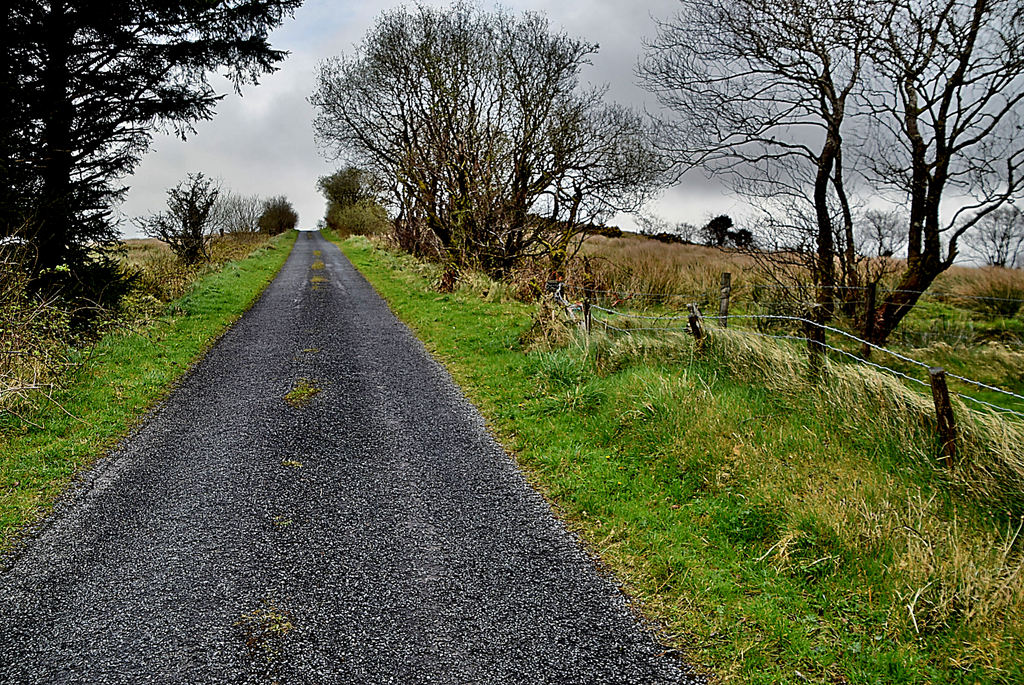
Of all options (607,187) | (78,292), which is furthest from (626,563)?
(607,187)

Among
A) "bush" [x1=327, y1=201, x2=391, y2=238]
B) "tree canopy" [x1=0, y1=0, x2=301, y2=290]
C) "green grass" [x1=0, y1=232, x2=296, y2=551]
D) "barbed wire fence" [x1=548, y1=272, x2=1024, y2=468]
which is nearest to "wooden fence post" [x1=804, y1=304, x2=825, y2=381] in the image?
"barbed wire fence" [x1=548, y1=272, x2=1024, y2=468]

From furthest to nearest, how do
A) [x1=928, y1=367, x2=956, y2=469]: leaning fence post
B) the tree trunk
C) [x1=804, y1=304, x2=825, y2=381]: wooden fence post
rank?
the tree trunk → [x1=804, y1=304, x2=825, y2=381]: wooden fence post → [x1=928, y1=367, x2=956, y2=469]: leaning fence post

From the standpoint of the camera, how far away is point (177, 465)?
5.72 m

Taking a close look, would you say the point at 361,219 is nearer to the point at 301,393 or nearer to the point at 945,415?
the point at 301,393

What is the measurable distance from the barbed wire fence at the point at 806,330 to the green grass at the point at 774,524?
0.37 meters

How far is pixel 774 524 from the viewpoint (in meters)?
4.25

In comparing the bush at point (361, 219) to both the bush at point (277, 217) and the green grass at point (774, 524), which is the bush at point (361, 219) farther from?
the green grass at point (774, 524)

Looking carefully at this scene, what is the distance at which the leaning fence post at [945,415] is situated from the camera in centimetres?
448

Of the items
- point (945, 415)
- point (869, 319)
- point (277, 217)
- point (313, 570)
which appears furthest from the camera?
point (277, 217)

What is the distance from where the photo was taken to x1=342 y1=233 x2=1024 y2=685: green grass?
3.19 meters

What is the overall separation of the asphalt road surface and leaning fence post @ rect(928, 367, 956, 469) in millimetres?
2650

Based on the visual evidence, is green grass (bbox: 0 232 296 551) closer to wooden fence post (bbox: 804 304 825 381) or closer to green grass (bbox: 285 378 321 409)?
green grass (bbox: 285 378 321 409)

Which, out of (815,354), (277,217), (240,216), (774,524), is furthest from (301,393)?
(277,217)

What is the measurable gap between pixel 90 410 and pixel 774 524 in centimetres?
684
